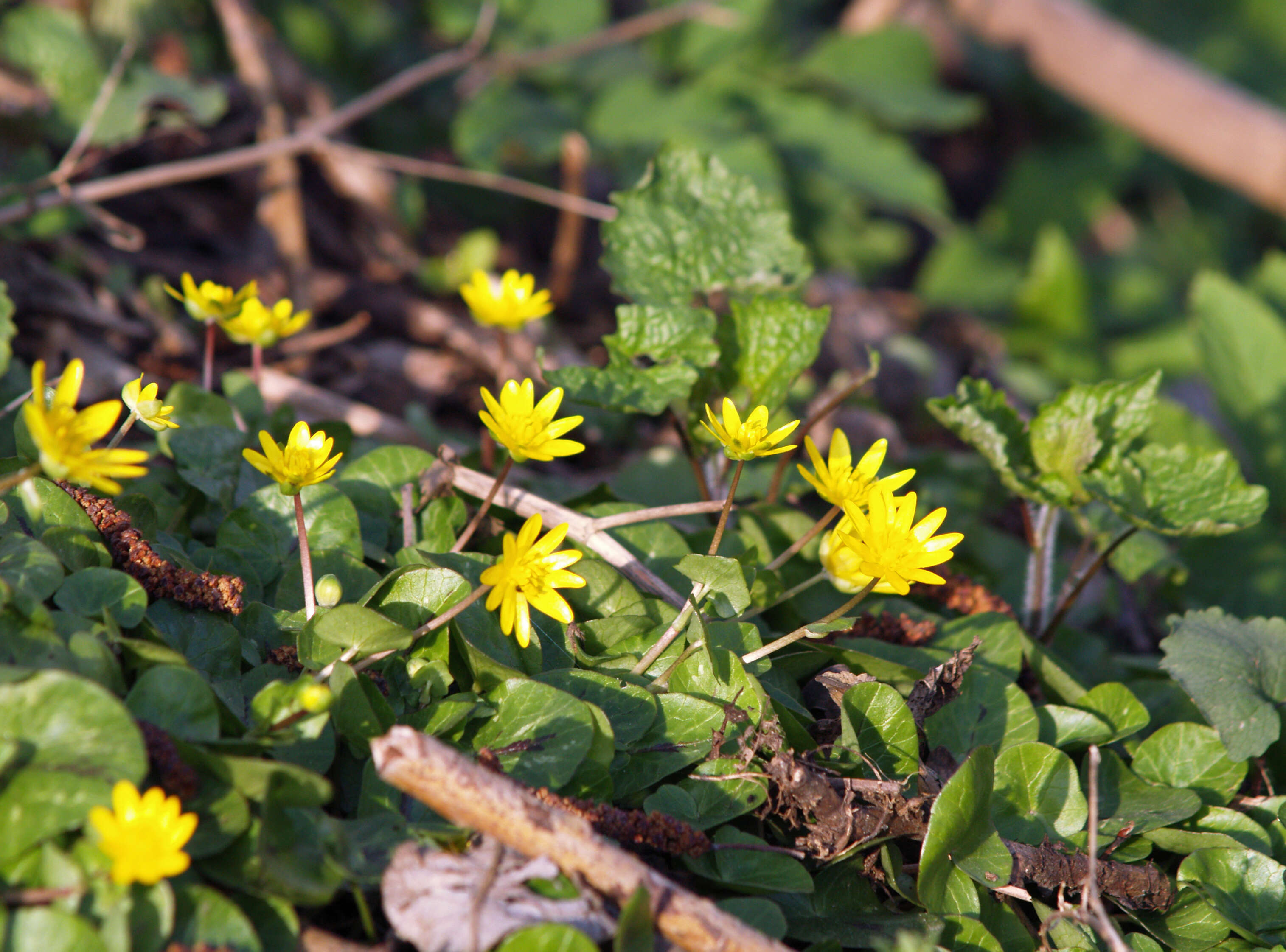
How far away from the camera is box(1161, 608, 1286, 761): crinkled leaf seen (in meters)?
1.61

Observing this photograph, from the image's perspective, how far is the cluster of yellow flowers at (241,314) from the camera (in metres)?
1.83

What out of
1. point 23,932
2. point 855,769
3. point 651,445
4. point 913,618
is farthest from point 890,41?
point 23,932

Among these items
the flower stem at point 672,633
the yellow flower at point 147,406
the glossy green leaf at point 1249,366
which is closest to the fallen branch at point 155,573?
the yellow flower at point 147,406

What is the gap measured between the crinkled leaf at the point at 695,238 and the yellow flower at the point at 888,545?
0.74m

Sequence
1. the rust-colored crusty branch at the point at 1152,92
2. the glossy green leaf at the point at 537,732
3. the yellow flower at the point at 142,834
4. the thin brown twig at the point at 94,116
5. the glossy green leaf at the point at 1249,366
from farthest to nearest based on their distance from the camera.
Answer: the rust-colored crusty branch at the point at 1152,92, the glossy green leaf at the point at 1249,366, the thin brown twig at the point at 94,116, the glossy green leaf at the point at 537,732, the yellow flower at the point at 142,834

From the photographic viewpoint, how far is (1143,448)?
1.93 metres

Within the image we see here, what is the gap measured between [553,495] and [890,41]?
306cm

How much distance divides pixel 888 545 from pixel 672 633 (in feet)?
1.19

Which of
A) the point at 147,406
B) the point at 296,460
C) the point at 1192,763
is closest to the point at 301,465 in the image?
the point at 296,460

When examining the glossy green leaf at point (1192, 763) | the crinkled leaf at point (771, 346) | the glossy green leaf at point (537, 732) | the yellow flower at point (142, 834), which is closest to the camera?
the yellow flower at point (142, 834)

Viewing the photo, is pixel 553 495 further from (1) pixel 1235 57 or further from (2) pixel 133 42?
(1) pixel 1235 57

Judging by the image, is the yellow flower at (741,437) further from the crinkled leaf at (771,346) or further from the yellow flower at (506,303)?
the yellow flower at (506,303)

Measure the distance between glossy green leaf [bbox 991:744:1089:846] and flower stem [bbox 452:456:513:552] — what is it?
93 cm

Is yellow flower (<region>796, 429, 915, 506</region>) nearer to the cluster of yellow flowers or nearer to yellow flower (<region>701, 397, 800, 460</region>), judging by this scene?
yellow flower (<region>701, 397, 800, 460</region>)
